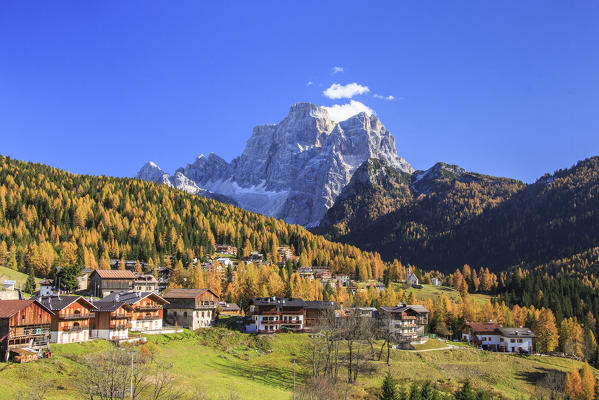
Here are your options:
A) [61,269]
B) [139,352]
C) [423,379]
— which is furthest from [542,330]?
[61,269]

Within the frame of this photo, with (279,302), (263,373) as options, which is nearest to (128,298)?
(263,373)

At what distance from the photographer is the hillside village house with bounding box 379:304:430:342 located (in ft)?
354

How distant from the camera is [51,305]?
70.5m

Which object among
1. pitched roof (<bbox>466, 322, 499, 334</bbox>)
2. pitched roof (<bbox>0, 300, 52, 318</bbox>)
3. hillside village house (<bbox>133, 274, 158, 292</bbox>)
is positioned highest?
hillside village house (<bbox>133, 274, 158, 292</bbox>)

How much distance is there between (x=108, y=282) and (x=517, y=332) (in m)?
94.6

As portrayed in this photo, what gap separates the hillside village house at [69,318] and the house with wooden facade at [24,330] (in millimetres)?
3352

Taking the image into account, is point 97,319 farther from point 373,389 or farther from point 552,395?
point 552,395

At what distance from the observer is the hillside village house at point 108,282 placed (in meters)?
120

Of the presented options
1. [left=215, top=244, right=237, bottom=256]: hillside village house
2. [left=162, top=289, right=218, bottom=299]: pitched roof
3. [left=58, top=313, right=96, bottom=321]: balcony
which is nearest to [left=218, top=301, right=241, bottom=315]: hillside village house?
[left=162, top=289, right=218, bottom=299]: pitched roof

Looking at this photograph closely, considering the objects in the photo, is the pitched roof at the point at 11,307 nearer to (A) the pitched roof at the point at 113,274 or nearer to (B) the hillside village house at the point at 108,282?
(B) the hillside village house at the point at 108,282

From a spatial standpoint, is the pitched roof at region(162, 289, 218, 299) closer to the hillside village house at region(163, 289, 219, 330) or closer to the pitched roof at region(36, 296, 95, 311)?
the hillside village house at region(163, 289, 219, 330)

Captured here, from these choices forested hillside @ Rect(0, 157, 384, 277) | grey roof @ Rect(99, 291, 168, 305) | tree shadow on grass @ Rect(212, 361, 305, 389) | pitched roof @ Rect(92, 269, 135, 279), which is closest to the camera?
tree shadow on grass @ Rect(212, 361, 305, 389)

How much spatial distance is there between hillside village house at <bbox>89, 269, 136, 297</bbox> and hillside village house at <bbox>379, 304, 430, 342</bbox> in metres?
60.2

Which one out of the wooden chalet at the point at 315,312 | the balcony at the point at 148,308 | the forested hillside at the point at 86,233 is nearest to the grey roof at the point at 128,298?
the balcony at the point at 148,308
